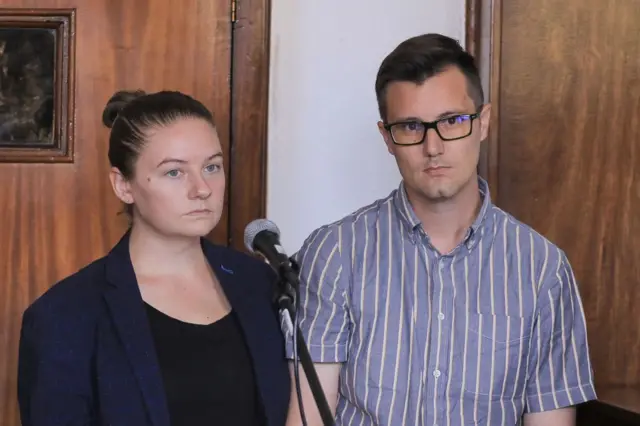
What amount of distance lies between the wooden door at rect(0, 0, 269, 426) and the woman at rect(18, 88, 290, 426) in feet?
1.18

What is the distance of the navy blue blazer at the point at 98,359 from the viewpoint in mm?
1404

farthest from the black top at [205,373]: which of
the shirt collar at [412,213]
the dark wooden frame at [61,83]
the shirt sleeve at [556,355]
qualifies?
the dark wooden frame at [61,83]

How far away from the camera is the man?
1499mm

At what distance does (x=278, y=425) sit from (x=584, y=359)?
1.76ft

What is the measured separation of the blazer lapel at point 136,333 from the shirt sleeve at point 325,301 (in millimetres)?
232

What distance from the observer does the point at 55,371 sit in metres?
1.41

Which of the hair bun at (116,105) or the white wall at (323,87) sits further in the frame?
the white wall at (323,87)

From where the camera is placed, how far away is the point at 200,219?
1507 millimetres

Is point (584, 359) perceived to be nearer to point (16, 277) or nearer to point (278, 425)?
point (278, 425)

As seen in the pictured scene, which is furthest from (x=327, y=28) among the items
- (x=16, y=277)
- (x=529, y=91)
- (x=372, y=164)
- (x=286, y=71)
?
(x=16, y=277)

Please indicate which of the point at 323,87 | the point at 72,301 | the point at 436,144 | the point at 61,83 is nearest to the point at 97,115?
the point at 61,83

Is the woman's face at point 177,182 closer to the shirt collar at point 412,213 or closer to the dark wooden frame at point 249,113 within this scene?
the shirt collar at point 412,213

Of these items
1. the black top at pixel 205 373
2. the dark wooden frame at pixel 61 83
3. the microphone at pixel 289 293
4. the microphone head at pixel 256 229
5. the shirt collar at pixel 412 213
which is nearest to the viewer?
the microphone at pixel 289 293

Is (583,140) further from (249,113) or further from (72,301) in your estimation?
(72,301)
